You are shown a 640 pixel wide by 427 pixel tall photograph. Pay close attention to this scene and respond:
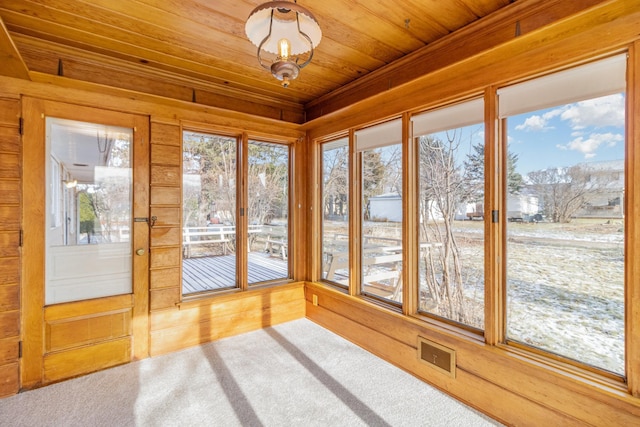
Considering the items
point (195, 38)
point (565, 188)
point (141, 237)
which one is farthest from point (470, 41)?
point (141, 237)

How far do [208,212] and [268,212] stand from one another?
699 mm

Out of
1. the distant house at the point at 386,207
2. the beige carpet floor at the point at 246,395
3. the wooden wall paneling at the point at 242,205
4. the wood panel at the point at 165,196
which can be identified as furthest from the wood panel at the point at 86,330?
the distant house at the point at 386,207

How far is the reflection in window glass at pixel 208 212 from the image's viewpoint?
312 centimetres

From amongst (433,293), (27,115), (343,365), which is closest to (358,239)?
(433,293)

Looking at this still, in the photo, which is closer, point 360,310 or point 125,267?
point 125,267

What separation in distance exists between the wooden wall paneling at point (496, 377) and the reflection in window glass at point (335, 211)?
0.50 meters

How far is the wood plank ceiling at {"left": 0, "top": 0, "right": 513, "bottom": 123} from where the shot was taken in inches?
75.4

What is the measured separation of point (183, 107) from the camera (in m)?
2.96

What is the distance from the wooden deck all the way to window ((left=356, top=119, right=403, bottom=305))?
46.3 inches

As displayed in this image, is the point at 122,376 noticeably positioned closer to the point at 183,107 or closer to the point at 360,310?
the point at 360,310

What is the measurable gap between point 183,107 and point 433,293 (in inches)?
112

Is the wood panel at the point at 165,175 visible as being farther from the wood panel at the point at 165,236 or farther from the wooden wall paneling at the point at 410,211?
the wooden wall paneling at the point at 410,211

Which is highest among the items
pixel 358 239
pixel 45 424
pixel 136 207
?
pixel 136 207

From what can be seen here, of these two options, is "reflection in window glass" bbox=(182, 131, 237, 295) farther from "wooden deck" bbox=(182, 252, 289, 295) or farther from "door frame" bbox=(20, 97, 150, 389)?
"door frame" bbox=(20, 97, 150, 389)
